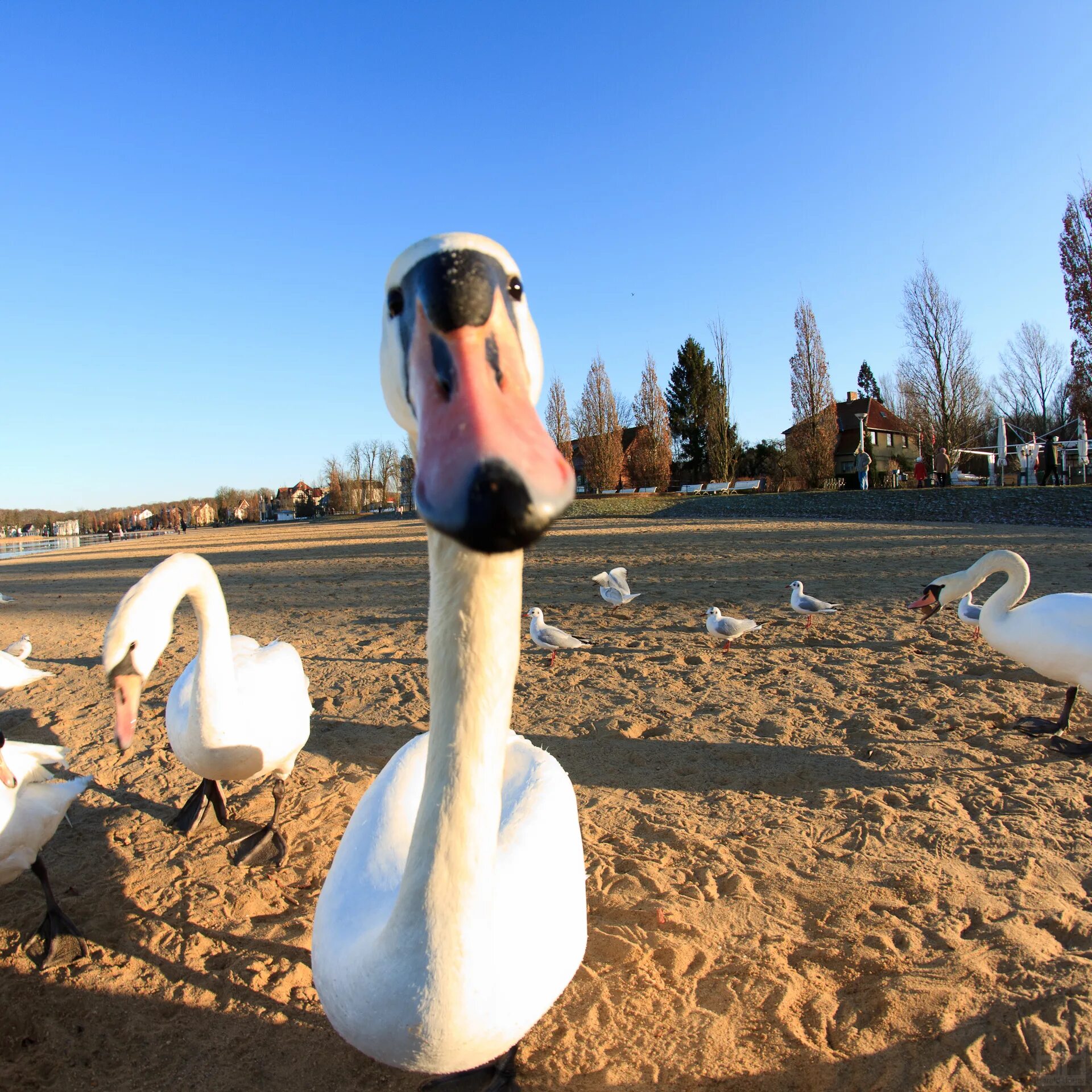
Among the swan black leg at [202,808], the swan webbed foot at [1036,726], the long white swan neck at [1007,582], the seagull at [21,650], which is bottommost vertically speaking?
the swan webbed foot at [1036,726]

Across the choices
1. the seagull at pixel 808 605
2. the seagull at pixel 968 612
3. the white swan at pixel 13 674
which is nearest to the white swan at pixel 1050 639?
the seagull at pixel 968 612

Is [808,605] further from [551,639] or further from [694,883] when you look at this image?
[694,883]

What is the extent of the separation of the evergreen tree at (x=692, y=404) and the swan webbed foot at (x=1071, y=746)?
45262 mm

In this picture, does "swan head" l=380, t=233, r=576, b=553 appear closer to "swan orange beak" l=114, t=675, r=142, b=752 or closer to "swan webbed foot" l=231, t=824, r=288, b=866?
"swan orange beak" l=114, t=675, r=142, b=752

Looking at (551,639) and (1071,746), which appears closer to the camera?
(1071,746)

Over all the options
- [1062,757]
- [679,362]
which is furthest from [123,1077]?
[679,362]

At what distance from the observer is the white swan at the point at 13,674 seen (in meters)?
5.20

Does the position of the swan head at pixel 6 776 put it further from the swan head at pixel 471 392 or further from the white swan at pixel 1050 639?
the white swan at pixel 1050 639

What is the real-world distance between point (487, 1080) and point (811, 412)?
37909 millimetres

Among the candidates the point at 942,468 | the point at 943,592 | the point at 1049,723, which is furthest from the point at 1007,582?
the point at 942,468

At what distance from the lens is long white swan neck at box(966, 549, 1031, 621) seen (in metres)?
4.63

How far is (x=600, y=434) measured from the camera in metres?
44.1

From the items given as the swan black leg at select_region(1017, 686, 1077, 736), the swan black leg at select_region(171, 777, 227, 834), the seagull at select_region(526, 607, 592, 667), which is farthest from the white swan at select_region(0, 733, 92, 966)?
the swan black leg at select_region(1017, 686, 1077, 736)

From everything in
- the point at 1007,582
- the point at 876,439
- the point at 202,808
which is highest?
the point at 876,439
